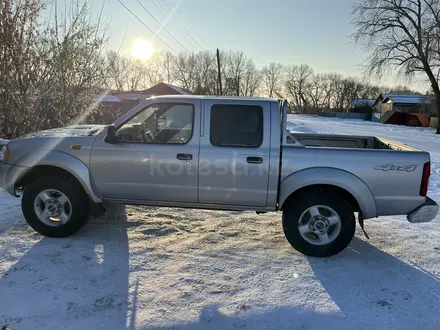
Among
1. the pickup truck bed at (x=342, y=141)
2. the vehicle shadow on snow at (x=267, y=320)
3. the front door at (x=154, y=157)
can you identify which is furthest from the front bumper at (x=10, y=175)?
the pickup truck bed at (x=342, y=141)

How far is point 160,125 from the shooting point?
4.35 m

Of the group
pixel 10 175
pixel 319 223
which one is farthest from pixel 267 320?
pixel 10 175

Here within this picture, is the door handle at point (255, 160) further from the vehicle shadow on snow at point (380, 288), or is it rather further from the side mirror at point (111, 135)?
the side mirror at point (111, 135)

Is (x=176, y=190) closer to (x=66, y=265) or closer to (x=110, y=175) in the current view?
(x=110, y=175)

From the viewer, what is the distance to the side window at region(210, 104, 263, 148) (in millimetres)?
4105

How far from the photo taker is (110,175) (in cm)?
433

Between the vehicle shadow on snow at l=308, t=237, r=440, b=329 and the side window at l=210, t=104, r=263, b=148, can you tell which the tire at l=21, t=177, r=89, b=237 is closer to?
the side window at l=210, t=104, r=263, b=148

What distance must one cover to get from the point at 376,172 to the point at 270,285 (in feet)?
5.81

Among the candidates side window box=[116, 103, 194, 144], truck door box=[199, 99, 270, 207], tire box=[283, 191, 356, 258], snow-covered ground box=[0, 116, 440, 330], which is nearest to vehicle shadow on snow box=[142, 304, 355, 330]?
snow-covered ground box=[0, 116, 440, 330]

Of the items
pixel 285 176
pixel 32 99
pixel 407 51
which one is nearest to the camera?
pixel 285 176

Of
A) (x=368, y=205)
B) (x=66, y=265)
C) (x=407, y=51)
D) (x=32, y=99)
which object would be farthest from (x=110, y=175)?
(x=407, y=51)

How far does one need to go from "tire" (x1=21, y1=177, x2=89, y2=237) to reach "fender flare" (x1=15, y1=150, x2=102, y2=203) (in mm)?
140

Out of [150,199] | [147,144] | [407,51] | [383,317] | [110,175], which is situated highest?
[407,51]

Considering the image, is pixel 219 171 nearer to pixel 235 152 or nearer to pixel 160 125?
pixel 235 152
